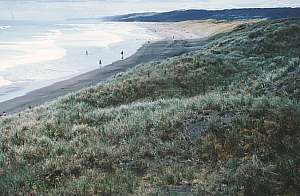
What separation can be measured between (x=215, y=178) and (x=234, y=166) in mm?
679

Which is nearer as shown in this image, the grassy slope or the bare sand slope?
the grassy slope

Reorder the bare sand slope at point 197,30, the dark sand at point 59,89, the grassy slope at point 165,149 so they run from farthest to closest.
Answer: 1. the bare sand slope at point 197,30
2. the dark sand at point 59,89
3. the grassy slope at point 165,149

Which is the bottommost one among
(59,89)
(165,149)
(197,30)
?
(197,30)

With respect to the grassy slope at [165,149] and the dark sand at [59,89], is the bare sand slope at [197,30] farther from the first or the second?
the grassy slope at [165,149]

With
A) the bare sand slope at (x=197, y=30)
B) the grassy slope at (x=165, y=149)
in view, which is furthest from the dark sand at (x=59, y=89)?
the bare sand slope at (x=197, y=30)

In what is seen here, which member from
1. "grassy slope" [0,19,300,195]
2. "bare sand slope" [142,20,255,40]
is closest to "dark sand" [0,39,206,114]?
"grassy slope" [0,19,300,195]

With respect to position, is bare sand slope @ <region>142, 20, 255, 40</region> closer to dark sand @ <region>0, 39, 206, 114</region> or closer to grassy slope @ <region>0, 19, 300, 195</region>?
dark sand @ <region>0, 39, 206, 114</region>

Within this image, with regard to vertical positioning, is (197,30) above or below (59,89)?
below

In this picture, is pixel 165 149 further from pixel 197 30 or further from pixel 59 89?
pixel 197 30

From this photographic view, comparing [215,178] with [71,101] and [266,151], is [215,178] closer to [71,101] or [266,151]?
[266,151]

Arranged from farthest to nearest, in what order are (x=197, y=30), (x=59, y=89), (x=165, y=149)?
(x=197, y=30)
(x=59, y=89)
(x=165, y=149)

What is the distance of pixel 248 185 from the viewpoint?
25.8 ft

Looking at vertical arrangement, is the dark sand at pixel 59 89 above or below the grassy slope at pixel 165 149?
below

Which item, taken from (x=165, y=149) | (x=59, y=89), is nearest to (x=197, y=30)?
(x=59, y=89)
